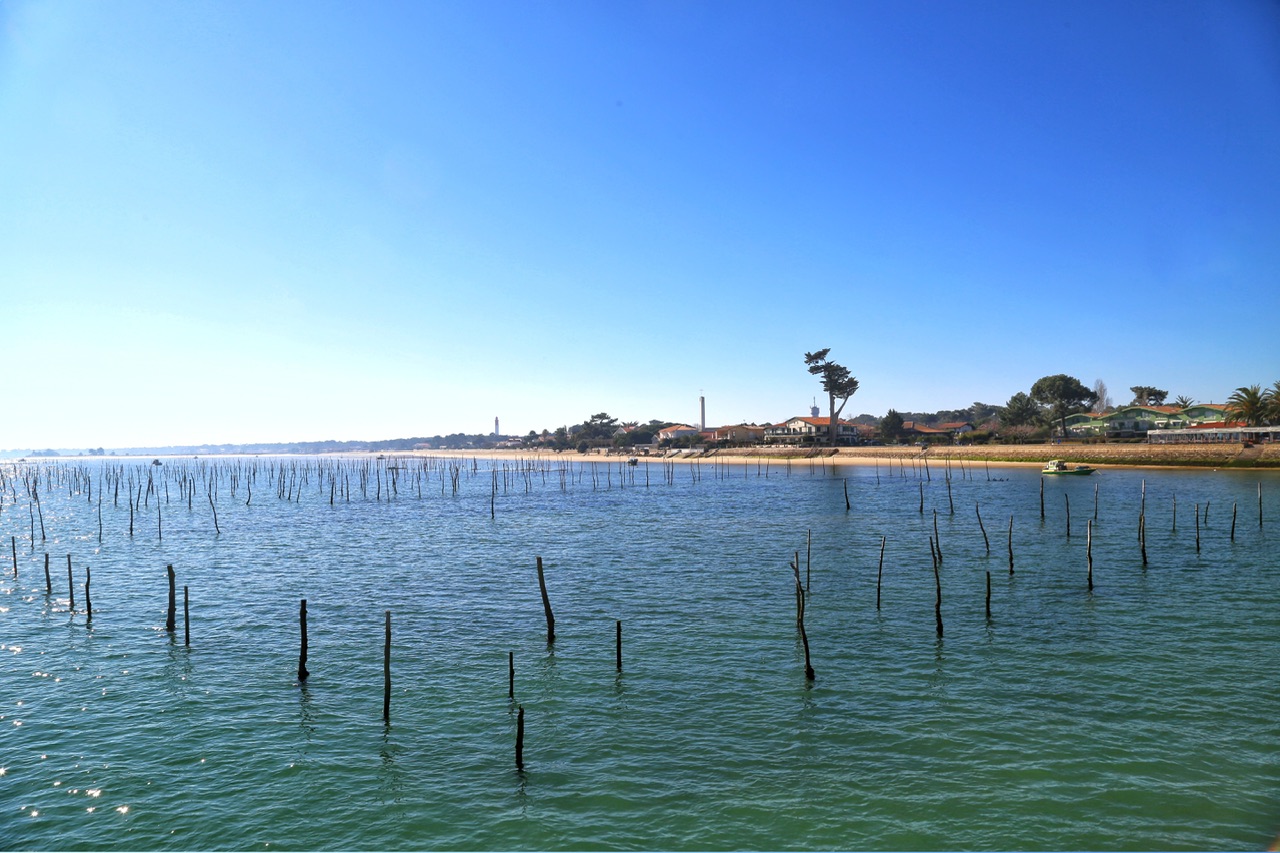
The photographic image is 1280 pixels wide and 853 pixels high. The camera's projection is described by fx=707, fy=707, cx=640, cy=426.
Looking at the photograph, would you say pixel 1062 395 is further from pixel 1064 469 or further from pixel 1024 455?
pixel 1064 469

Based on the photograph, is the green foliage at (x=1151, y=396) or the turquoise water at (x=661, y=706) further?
the green foliage at (x=1151, y=396)

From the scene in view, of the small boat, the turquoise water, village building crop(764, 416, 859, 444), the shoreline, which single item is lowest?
the turquoise water

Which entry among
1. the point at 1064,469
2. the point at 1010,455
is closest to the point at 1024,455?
the point at 1010,455

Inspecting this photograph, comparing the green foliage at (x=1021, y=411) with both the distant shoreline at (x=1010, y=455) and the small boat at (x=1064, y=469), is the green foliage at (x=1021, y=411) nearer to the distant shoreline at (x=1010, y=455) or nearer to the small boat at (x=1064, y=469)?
the distant shoreline at (x=1010, y=455)

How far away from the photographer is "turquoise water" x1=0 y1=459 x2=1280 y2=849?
35.9ft

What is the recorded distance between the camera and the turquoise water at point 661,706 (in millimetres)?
10953

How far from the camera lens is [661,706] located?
15.0 metres

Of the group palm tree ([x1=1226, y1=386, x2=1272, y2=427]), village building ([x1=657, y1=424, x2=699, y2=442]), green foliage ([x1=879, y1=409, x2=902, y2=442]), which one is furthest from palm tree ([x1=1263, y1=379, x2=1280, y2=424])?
village building ([x1=657, y1=424, x2=699, y2=442])

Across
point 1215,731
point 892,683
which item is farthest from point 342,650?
point 1215,731

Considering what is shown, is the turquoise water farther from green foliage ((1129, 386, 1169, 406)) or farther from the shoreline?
green foliage ((1129, 386, 1169, 406))

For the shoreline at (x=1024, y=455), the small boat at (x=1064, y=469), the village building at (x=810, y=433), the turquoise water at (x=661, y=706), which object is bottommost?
the turquoise water at (x=661, y=706)

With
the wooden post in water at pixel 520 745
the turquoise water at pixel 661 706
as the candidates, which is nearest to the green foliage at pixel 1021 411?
the turquoise water at pixel 661 706

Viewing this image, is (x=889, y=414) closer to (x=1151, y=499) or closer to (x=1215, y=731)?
(x=1151, y=499)

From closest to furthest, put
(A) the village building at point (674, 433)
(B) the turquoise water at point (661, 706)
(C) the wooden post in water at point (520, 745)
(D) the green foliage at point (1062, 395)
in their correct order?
1. (B) the turquoise water at point (661, 706)
2. (C) the wooden post in water at point (520, 745)
3. (D) the green foliage at point (1062, 395)
4. (A) the village building at point (674, 433)
